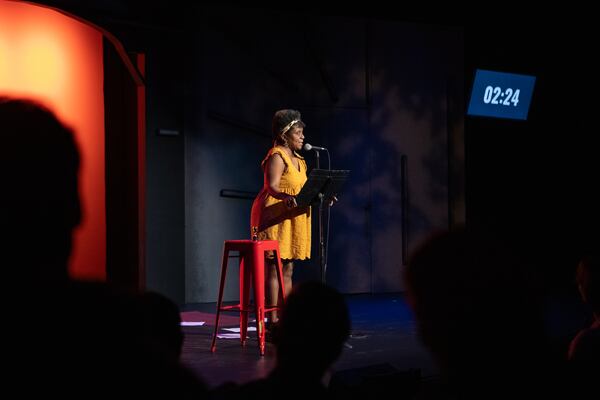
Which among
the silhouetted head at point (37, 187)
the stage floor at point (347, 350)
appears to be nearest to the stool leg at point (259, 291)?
the stage floor at point (347, 350)

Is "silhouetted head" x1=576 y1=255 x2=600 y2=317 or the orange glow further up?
the orange glow

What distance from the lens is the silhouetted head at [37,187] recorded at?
782 millimetres

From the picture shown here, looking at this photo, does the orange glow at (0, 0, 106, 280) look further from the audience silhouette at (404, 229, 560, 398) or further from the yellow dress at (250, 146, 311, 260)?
the audience silhouette at (404, 229, 560, 398)

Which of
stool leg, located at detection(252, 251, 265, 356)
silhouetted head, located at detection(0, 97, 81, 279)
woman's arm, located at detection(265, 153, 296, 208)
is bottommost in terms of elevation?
stool leg, located at detection(252, 251, 265, 356)

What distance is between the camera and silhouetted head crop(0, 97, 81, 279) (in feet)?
2.56

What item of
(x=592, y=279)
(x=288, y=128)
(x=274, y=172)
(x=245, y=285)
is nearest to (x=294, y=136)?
(x=288, y=128)

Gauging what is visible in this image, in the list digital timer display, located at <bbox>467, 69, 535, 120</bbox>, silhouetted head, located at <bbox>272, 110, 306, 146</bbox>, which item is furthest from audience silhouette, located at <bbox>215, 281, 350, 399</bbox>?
digital timer display, located at <bbox>467, 69, 535, 120</bbox>

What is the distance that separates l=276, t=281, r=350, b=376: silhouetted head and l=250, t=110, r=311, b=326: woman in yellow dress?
3.56 meters

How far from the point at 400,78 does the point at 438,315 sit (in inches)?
294

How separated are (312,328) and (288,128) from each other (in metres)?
3.71

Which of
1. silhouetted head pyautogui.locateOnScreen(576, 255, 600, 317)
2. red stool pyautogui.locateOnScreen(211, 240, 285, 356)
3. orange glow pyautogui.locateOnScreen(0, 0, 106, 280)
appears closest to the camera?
silhouetted head pyautogui.locateOnScreen(576, 255, 600, 317)

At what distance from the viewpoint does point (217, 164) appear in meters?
7.34

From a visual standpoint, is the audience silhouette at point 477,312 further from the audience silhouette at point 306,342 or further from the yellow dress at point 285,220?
the yellow dress at point 285,220

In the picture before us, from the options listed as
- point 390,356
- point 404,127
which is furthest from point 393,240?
point 390,356
